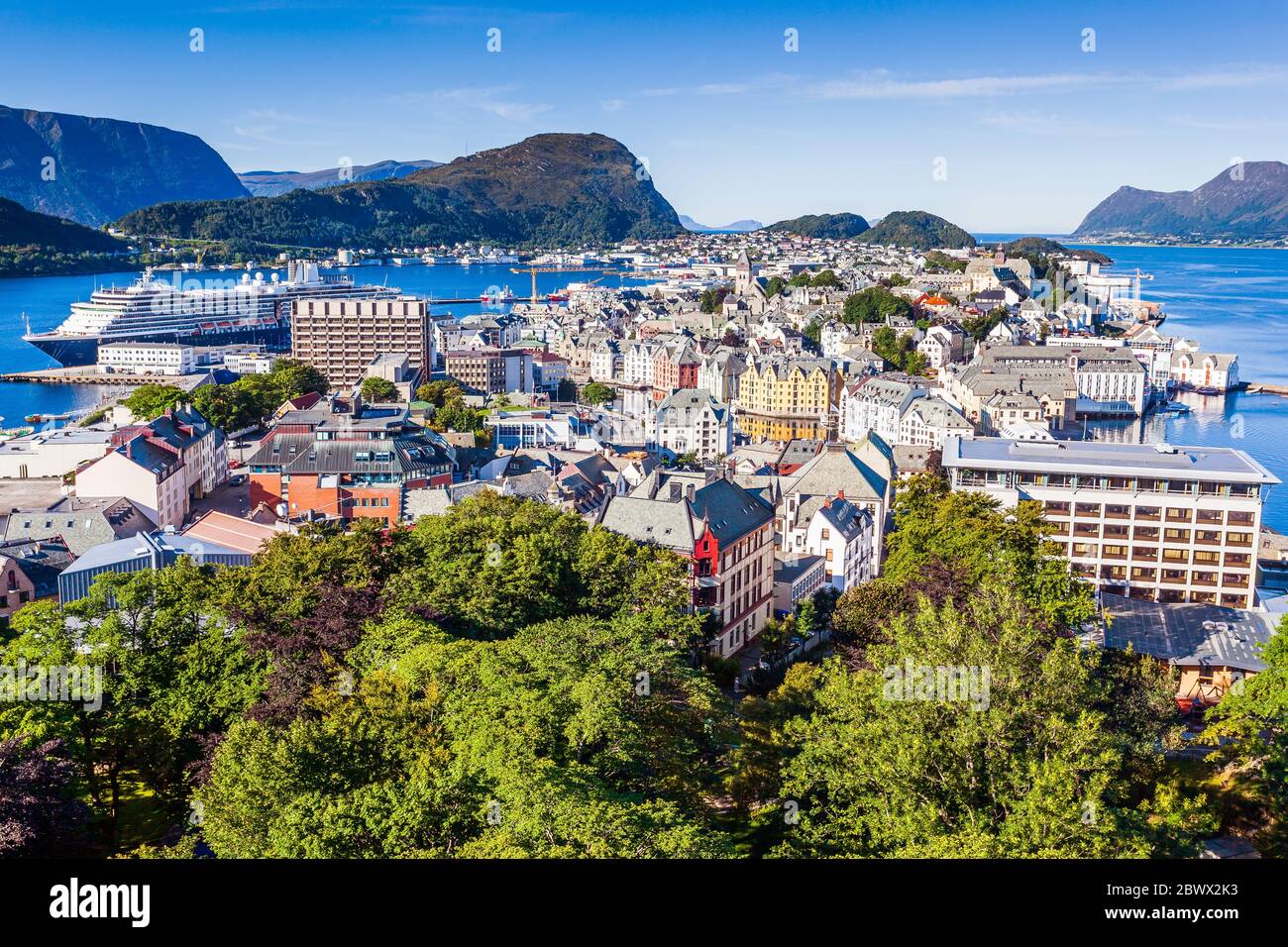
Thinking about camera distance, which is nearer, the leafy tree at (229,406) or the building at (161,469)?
the building at (161,469)

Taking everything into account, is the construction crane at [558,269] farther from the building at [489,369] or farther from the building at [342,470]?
the building at [342,470]

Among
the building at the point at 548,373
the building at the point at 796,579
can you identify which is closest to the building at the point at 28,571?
the building at the point at 796,579

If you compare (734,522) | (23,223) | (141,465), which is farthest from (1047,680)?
(23,223)

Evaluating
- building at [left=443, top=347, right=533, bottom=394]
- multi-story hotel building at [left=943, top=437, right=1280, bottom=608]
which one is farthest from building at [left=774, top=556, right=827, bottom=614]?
building at [left=443, top=347, right=533, bottom=394]

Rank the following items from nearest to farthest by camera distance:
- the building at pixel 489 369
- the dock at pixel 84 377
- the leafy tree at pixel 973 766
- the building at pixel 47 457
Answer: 1. the leafy tree at pixel 973 766
2. the building at pixel 47 457
3. the building at pixel 489 369
4. the dock at pixel 84 377
